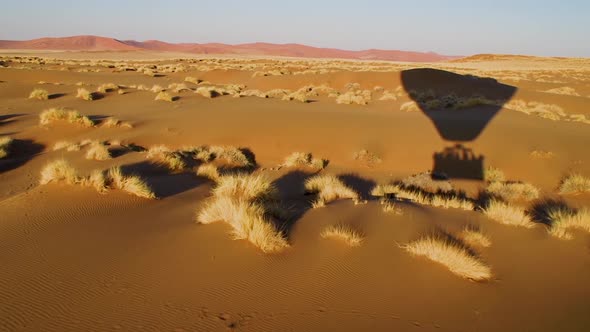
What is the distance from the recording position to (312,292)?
14.9ft

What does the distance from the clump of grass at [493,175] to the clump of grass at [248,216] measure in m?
7.81

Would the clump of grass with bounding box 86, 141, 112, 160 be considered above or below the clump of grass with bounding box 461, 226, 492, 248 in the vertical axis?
above

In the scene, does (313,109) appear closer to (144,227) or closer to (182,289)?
(144,227)

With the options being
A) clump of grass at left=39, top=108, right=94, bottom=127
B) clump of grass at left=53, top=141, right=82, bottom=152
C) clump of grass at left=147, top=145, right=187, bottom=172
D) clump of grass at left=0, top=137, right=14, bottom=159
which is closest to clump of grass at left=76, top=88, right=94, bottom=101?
clump of grass at left=39, top=108, right=94, bottom=127

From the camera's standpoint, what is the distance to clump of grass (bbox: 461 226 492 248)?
6043 mm

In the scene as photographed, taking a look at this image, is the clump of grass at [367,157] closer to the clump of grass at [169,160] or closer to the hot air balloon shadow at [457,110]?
the hot air balloon shadow at [457,110]

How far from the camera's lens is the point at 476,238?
241 inches

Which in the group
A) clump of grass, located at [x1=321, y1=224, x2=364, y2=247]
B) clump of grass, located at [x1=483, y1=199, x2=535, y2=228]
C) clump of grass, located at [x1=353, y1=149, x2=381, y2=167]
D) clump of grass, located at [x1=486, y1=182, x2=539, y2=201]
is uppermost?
clump of grass, located at [x1=321, y1=224, x2=364, y2=247]

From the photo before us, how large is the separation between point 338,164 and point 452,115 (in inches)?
323

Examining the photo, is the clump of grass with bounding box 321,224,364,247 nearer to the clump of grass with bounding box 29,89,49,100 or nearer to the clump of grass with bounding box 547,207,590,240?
the clump of grass with bounding box 547,207,590,240

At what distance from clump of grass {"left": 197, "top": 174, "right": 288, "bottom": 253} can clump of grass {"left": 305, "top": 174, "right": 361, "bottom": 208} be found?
1.15 meters

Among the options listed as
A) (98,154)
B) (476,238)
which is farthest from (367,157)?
(98,154)

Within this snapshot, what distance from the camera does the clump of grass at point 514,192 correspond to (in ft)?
34.2

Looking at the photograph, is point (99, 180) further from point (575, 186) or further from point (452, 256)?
point (575, 186)
